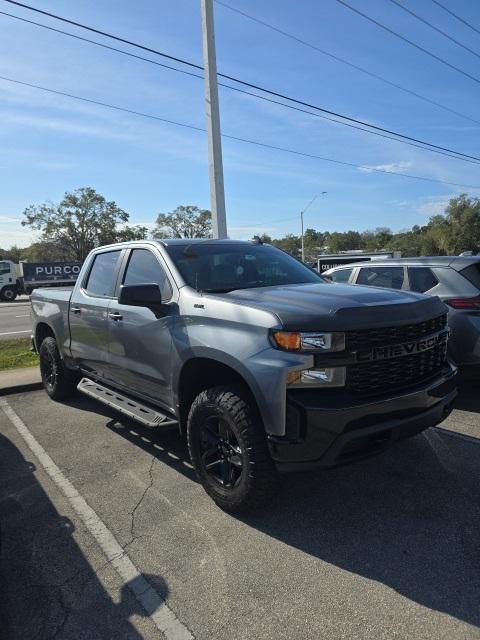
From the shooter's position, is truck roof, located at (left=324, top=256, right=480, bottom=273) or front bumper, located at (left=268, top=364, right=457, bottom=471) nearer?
front bumper, located at (left=268, top=364, right=457, bottom=471)

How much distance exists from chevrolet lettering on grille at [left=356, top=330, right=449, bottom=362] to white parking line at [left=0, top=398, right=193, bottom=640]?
170cm

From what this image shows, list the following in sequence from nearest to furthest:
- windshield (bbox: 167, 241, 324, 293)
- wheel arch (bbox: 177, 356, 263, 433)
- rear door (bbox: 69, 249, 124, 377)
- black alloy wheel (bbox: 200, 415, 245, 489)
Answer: black alloy wheel (bbox: 200, 415, 245, 489)
wheel arch (bbox: 177, 356, 263, 433)
windshield (bbox: 167, 241, 324, 293)
rear door (bbox: 69, 249, 124, 377)

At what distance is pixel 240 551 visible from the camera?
291cm

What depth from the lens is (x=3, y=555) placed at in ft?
9.73

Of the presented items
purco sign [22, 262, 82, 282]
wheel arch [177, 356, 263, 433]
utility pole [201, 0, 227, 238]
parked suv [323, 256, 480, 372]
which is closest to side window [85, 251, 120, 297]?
wheel arch [177, 356, 263, 433]

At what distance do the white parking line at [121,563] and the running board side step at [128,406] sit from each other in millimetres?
710

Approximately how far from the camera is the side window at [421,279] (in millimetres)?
5973

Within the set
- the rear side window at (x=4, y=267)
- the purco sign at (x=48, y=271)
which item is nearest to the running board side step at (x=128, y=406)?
the rear side window at (x=4, y=267)

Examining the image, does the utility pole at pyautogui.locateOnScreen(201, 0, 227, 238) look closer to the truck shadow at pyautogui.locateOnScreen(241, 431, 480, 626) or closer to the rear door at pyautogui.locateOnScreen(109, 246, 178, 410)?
the rear door at pyautogui.locateOnScreen(109, 246, 178, 410)

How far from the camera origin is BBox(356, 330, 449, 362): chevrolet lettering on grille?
290 cm

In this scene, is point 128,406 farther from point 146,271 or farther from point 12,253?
point 12,253

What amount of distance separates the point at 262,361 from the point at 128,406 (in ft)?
6.20

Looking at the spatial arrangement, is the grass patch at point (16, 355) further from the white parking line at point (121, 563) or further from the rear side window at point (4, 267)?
the rear side window at point (4, 267)

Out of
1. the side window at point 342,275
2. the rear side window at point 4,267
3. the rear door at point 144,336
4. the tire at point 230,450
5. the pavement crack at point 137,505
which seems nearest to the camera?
the tire at point 230,450
